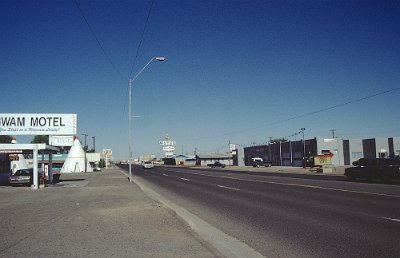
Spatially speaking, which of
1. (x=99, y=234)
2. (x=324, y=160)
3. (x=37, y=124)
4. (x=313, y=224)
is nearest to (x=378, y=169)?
(x=313, y=224)

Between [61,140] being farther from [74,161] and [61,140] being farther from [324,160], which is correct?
[324,160]

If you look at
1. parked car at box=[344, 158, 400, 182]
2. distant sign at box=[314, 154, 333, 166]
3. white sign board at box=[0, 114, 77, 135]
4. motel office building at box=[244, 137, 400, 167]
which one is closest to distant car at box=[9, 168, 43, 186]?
white sign board at box=[0, 114, 77, 135]

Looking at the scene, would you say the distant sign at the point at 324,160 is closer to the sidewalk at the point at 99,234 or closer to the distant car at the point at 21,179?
the distant car at the point at 21,179

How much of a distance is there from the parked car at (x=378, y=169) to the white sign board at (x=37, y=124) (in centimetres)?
2436

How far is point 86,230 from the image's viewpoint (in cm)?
914

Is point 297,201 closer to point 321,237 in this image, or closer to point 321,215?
point 321,215

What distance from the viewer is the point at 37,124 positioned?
109ft

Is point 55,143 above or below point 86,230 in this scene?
above

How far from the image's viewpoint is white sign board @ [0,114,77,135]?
32500 millimetres

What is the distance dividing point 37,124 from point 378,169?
2754 centimetres

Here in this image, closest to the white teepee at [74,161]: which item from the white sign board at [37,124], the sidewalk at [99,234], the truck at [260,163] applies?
the truck at [260,163]

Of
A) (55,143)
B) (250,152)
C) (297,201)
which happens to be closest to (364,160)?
(297,201)

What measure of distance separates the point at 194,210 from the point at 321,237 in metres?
6.21

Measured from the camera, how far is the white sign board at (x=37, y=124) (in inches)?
1280
